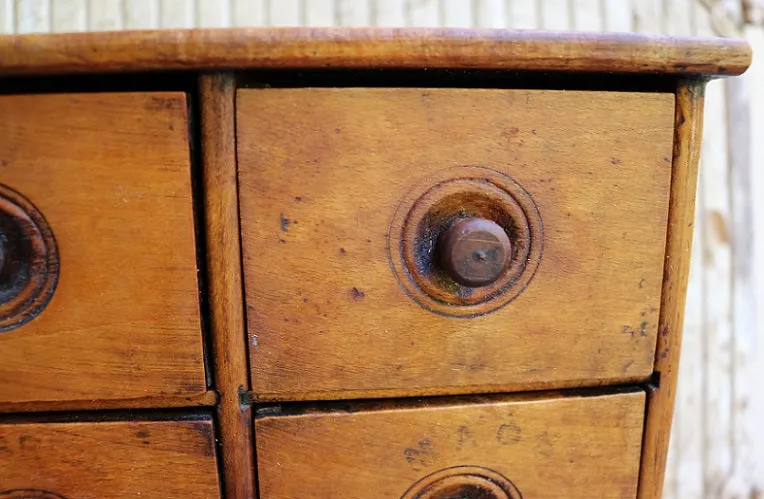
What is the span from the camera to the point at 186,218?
1.21ft

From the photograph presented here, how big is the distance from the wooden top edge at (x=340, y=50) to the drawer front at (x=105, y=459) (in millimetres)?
260

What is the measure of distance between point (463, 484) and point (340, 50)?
0.35 metres

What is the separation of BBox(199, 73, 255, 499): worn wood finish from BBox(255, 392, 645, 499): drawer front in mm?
18

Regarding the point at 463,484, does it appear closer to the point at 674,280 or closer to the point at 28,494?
the point at 674,280

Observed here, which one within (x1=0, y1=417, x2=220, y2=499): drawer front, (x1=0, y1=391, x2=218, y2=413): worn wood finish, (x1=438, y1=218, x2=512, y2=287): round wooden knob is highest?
(x1=438, y1=218, x2=512, y2=287): round wooden knob

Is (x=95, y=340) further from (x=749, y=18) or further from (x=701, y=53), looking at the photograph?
(x=749, y=18)

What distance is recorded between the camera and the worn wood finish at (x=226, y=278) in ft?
1.18

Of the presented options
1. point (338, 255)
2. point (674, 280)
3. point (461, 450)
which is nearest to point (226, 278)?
point (338, 255)

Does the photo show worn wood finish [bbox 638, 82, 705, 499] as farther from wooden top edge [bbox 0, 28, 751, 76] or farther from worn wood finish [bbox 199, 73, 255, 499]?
worn wood finish [bbox 199, 73, 255, 499]

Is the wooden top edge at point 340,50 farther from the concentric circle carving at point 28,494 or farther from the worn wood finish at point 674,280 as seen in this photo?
the concentric circle carving at point 28,494

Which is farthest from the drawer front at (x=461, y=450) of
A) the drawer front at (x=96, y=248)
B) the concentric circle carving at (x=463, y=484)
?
the drawer front at (x=96, y=248)

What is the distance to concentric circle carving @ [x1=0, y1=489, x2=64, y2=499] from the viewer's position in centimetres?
40

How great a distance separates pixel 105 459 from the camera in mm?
400

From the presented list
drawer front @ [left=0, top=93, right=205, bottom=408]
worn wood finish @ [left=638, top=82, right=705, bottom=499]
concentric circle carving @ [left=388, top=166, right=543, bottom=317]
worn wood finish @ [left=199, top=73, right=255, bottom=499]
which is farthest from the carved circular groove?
worn wood finish @ [left=638, top=82, right=705, bottom=499]
